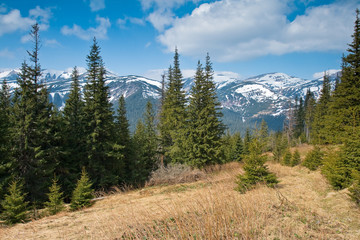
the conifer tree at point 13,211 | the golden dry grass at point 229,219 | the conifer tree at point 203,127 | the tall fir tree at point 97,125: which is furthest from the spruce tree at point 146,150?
the golden dry grass at point 229,219

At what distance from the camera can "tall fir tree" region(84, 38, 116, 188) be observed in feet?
62.4

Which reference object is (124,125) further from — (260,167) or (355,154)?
(355,154)

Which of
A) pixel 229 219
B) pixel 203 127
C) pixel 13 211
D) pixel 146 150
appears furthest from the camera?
pixel 146 150

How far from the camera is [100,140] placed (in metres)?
20.0

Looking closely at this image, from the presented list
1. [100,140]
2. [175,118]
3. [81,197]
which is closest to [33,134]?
[100,140]

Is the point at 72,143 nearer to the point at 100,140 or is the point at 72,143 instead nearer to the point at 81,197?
the point at 100,140

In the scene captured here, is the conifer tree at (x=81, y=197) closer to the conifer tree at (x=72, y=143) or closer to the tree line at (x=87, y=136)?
the tree line at (x=87, y=136)

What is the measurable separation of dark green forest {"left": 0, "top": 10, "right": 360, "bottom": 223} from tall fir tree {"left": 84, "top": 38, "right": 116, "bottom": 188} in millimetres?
99

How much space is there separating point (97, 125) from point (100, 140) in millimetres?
1748

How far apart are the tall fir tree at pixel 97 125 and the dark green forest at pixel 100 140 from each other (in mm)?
99

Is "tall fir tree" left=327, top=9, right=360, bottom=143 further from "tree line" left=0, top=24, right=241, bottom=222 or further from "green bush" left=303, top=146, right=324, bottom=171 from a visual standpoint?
"tree line" left=0, top=24, right=241, bottom=222

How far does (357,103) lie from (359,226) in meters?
20.0

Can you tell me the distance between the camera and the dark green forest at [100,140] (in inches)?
459

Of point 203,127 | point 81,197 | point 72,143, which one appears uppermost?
point 203,127
